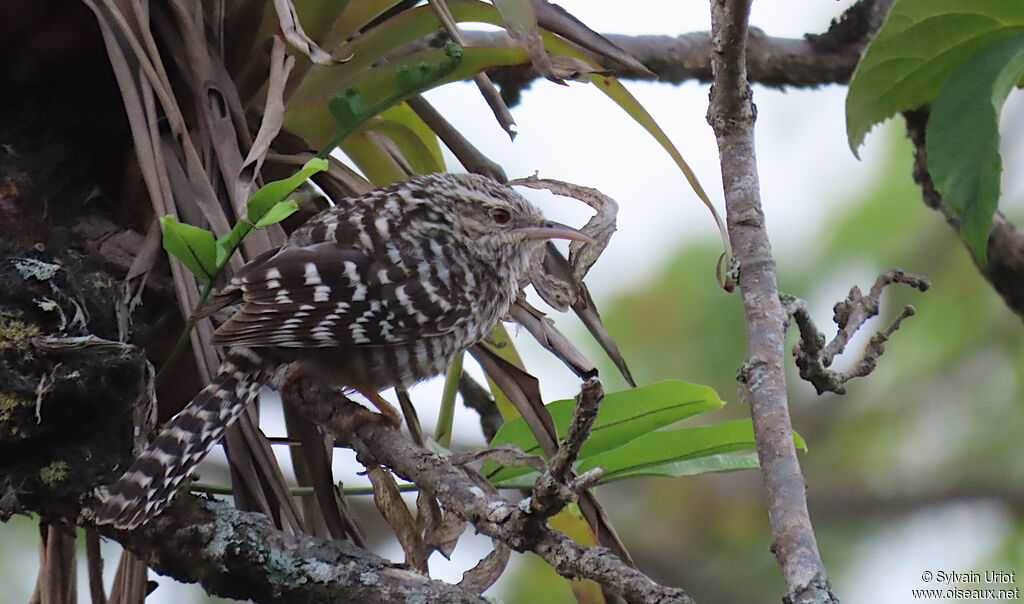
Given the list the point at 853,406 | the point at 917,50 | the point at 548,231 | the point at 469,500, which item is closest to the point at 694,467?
the point at 469,500

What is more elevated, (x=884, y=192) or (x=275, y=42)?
(x=884, y=192)

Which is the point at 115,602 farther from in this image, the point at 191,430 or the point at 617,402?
the point at 617,402

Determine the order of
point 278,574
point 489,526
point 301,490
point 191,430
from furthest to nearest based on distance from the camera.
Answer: point 301,490 < point 191,430 < point 278,574 < point 489,526

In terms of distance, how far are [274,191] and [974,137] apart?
4.27 ft

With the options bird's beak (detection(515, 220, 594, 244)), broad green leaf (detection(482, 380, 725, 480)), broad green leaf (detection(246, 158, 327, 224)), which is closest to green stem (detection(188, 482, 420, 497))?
broad green leaf (detection(482, 380, 725, 480))

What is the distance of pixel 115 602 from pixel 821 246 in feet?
9.33

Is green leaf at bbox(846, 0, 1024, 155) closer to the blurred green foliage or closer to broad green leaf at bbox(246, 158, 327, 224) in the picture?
broad green leaf at bbox(246, 158, 327, 224)

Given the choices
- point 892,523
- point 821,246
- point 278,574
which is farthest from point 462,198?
point 892,523

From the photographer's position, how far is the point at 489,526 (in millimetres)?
1285

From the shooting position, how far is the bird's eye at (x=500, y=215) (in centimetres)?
268

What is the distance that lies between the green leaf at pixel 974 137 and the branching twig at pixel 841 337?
12.3 inches

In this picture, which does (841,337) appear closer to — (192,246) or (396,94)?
(396,94)

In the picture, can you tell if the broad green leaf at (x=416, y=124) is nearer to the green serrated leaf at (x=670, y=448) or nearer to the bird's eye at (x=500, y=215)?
the bird's eye at (x=500, y=215)

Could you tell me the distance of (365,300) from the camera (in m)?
2.17
